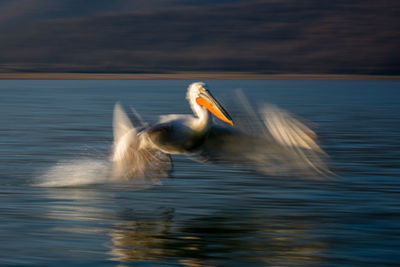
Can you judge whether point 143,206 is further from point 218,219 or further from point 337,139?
point 337,139

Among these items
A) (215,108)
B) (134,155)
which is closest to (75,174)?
(134,155)

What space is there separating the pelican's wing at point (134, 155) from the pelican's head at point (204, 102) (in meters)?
0.75

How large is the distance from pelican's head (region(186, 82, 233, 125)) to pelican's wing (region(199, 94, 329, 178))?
0.61 ft

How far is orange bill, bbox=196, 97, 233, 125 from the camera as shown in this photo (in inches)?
372

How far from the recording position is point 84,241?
7625 mm

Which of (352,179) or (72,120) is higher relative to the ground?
(72,120)

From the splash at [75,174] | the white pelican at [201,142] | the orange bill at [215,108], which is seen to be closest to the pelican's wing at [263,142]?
the white pelican at [201,142]

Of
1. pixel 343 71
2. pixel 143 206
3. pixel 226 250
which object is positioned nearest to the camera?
pixel 226 250

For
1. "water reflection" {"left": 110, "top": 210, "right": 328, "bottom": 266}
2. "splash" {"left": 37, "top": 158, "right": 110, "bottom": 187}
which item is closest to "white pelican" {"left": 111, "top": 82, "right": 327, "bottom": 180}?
"water reflection" {"left": 110, "top": 210, "right": 328, "bottom": 266}

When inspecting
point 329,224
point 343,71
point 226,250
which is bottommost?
point 226,250

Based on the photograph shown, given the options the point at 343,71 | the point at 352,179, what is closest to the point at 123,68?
the point at 343,71

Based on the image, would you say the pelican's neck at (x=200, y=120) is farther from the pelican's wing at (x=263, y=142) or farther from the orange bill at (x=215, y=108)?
the pelican's wing at (x=263, y=142)

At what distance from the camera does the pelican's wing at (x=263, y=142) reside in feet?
29.6

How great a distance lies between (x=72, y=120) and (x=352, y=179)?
1320 cm
